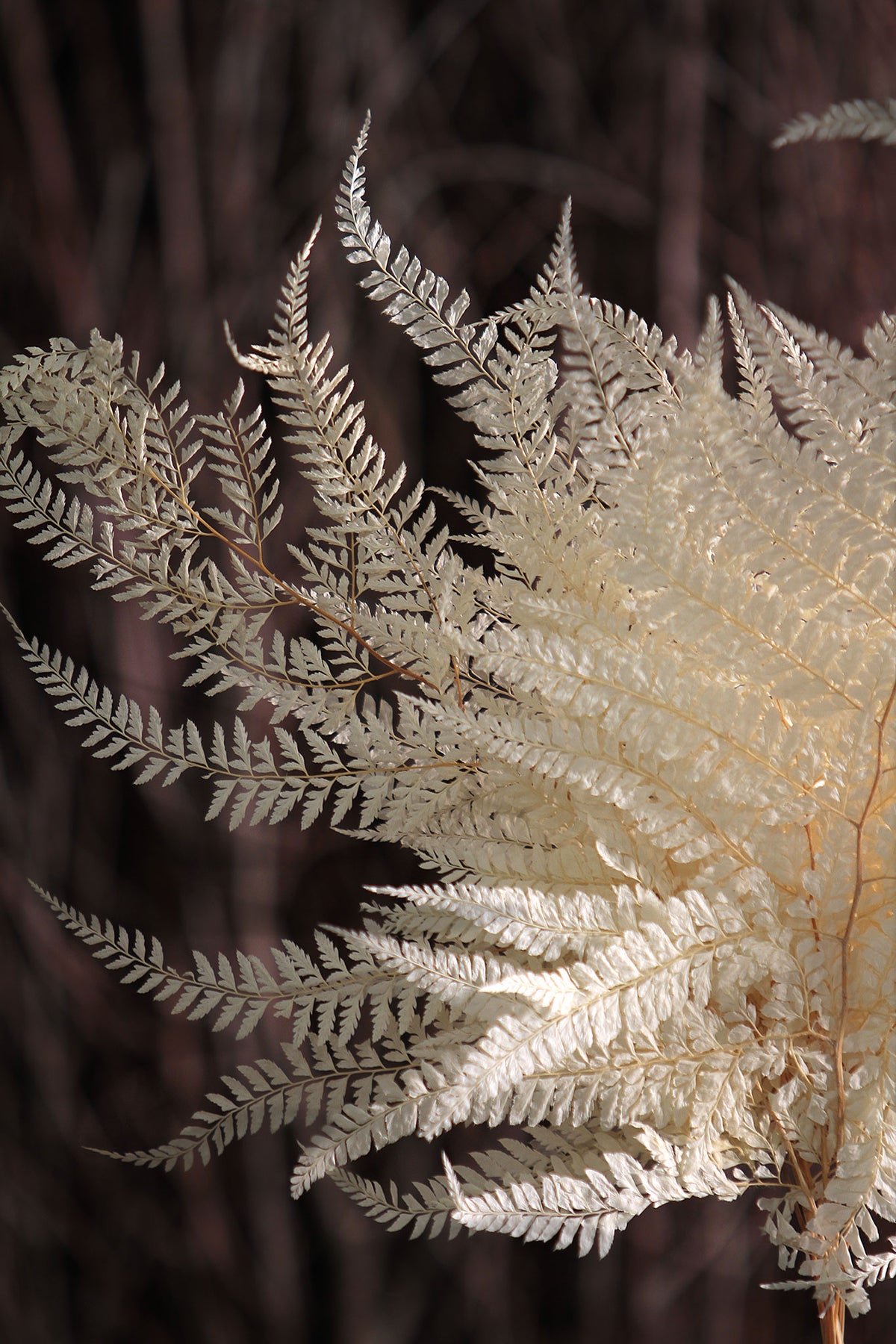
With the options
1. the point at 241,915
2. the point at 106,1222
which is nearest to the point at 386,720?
the point at 241,915

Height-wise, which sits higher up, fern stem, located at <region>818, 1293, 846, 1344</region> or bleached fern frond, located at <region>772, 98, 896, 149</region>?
bleached fern frond, located at <region>772, 98, 896, 149</region>

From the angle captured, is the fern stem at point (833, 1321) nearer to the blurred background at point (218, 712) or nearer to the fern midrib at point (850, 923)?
the fern midrib at point (850, 923)

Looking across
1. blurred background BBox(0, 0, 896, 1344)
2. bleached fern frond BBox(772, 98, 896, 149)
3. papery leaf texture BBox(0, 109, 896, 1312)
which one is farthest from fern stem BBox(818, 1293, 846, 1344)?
blurred background BBox(0, 0, 896, 1344)

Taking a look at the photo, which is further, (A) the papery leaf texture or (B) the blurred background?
(B) the blurred background

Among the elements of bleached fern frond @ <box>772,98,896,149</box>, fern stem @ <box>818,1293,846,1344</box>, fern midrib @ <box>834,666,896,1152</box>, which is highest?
bleached fern frond @ <box>772,98,896,149</box>

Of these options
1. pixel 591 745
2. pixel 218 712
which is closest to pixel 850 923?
pixel 591 745

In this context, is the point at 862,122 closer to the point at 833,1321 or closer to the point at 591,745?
the point at 591,745

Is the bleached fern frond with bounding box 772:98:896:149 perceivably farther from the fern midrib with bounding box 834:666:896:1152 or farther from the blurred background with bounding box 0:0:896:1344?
the blurred background with bounding box 0:0:896:1344
